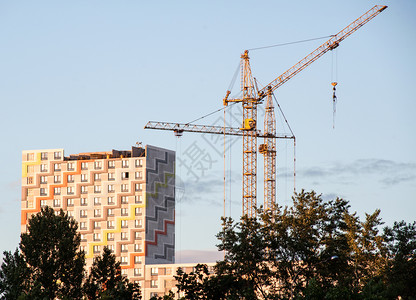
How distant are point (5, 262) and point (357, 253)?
2056 inches

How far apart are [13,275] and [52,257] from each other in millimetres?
6609

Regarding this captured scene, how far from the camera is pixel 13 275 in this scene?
382 feet

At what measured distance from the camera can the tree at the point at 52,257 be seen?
394 ft

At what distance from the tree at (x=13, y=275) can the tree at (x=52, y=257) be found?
1.19 meters

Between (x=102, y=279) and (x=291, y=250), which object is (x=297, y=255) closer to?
(x=291, y=250)

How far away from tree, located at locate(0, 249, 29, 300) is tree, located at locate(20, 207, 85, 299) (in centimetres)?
119

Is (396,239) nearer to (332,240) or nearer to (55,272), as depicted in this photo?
(332,240)

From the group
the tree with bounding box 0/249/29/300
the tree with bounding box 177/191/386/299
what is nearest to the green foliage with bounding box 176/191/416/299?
the tree with bounding box 177/191/386/299

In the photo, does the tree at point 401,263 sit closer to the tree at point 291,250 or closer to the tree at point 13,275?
the tree at point 291,250

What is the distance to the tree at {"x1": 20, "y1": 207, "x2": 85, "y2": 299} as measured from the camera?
120 meters

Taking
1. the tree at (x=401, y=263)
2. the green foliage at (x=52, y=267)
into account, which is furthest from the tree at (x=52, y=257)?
the tree at (x=401, y=263)

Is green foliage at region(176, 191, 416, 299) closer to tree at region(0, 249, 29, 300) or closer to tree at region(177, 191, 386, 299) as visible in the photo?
tree at region(177, 191, 386, 299)

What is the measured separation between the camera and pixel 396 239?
431ft

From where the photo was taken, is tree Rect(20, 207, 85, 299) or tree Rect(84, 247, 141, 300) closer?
tree Rect(20, 207, 85, 299)
